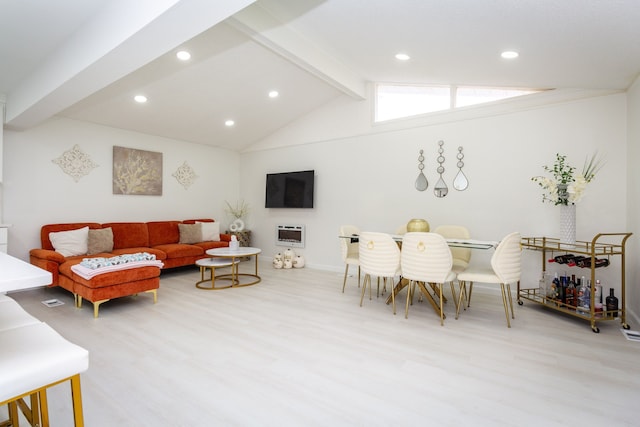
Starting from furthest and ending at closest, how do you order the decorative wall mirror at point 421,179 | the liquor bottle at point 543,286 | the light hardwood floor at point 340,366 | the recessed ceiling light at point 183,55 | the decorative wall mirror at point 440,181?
the decorative wall mirror at point 421,179 < the decorative wall mirror at point 440,181 < the recessed ceiling light at point 183,55 < the liquor bottle at point 543,286 < the light hardwood floor at point 340,366

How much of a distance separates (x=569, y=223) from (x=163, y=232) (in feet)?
18.6

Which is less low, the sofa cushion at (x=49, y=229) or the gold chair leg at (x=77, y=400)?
the sofa cushion at (x=49, y=229)

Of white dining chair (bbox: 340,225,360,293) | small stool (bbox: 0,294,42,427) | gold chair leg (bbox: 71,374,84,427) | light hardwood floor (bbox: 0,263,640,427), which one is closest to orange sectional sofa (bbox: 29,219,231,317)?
light hardwood floor (bbox: 0,263,640,427)

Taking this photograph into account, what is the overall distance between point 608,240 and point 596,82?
1695mm

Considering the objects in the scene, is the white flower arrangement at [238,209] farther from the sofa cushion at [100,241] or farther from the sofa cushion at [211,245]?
the sofa cushion at [100,241]

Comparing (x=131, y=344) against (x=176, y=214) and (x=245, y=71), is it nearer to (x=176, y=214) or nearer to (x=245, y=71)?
(x=245, y=71)

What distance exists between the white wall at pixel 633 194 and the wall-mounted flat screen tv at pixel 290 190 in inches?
166

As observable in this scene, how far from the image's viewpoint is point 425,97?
15.9ft

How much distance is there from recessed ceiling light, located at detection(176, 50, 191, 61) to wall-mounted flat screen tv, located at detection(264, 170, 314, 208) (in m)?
2.76

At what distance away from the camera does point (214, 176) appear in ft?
22.2

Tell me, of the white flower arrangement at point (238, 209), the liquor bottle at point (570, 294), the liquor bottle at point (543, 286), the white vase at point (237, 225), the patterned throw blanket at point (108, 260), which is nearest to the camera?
the liquor bottle at point (570, 294)

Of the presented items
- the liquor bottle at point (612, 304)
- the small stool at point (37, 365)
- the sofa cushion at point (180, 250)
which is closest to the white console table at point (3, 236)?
the sofa cushion at point (180, 250)

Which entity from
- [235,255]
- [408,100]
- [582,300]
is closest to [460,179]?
[408,100]

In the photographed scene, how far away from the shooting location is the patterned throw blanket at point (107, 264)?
10.8 feet
